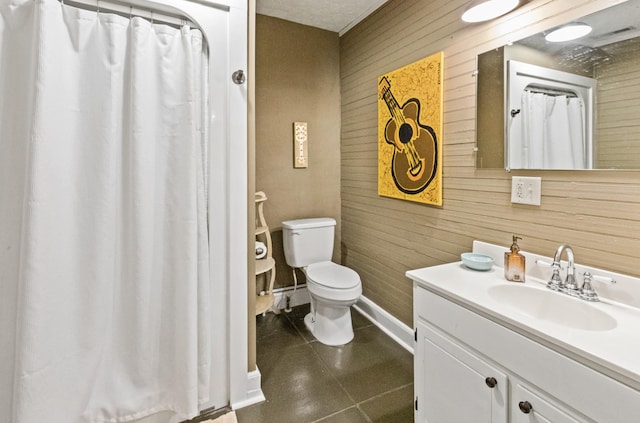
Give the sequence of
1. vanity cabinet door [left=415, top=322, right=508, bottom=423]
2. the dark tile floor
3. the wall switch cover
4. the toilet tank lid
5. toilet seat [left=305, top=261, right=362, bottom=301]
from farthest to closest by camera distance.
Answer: the wall switch cover, the toilet tank lid, toilet seat [left=305, top=261, right=362, bottom=301], the dark tile floor, vanity cabinet door [left=415, top=322, right=508, bottom=423]

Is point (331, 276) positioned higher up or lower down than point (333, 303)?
higher up

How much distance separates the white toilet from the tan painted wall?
0.84ft

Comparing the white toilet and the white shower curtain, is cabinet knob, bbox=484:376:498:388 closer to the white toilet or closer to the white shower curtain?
the white toilet

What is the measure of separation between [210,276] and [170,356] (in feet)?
1.34

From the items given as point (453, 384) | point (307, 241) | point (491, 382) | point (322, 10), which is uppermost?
point (322, 10)

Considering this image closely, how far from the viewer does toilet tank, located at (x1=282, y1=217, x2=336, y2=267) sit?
2508 millimetres

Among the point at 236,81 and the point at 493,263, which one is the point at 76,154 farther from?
the point at 493,263

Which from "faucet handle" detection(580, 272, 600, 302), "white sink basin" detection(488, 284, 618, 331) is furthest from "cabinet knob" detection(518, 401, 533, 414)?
"faucet handle" detection(580, 272, 600, 302)

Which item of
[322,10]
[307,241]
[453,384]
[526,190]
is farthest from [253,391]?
[322,10]

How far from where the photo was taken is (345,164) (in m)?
2.88

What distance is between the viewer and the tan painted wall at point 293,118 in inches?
102

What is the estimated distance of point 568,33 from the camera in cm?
122

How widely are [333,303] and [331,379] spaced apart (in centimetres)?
47

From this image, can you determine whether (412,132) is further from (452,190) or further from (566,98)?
(566,98)
